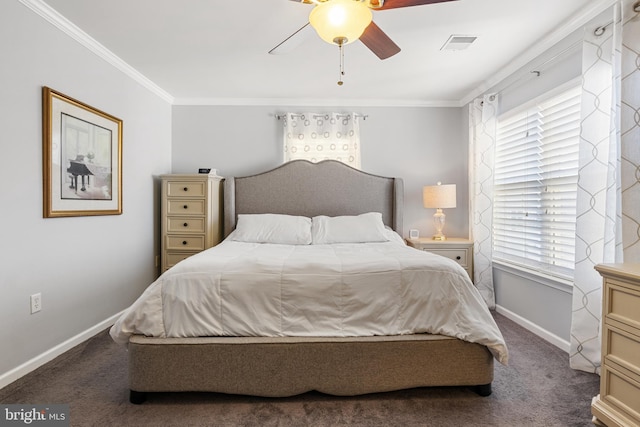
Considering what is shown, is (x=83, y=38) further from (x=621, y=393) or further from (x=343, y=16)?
(x=621, y=393)

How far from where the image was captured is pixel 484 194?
11.4 ft

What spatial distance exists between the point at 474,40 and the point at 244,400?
9.87 feet

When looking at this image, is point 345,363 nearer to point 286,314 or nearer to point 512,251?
point 286,314

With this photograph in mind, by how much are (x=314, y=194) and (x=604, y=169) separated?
2590 millimetres

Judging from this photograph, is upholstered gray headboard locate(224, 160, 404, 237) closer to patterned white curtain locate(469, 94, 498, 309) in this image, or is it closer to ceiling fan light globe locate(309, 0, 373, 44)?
patterned white curtain locate(469, 94, 498, 309)

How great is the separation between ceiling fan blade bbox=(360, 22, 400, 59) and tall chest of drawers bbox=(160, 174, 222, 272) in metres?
2.24

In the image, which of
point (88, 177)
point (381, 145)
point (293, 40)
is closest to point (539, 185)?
point (381, 145)

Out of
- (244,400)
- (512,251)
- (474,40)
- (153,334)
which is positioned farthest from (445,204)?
(153,334)

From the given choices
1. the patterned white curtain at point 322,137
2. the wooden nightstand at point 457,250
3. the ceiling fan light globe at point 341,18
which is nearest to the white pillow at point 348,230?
the wooden nightstand at point 457,250

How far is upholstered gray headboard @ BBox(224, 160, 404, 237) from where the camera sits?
3891mm

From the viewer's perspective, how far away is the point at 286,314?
5.85ft

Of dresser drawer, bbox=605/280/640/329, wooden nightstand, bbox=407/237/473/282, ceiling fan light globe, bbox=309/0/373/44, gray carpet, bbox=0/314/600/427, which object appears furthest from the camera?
wooden nightstand, bbox=407/237/473/282

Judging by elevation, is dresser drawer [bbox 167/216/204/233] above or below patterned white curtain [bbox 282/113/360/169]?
below

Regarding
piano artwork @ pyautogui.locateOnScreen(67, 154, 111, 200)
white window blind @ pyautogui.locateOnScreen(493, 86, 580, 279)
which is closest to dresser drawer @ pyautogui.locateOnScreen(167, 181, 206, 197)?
piano artwork @ pyautogui.locateOnScreen(67, 154, 111, 200)
